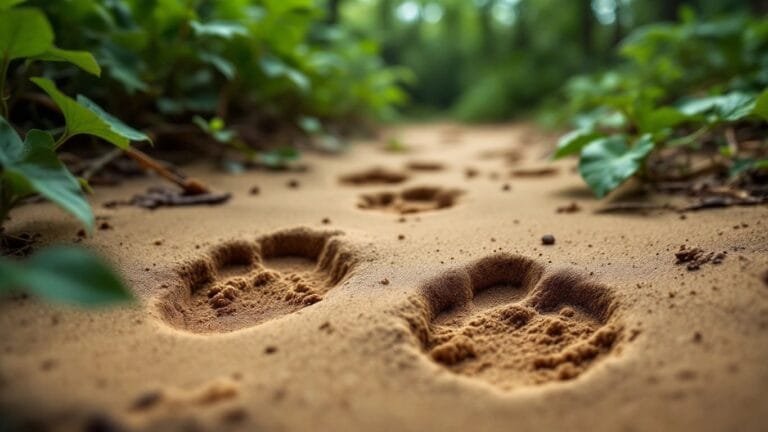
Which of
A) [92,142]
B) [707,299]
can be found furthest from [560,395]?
[92,142]

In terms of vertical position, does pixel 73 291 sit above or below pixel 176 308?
above

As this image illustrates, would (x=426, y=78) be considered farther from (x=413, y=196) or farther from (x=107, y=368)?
(x=107, y=368)

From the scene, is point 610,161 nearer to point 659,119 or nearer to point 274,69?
point 659,119

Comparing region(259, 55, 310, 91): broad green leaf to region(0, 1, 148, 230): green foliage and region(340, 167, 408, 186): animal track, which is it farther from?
region(0, 1, 148, 230): green foliage

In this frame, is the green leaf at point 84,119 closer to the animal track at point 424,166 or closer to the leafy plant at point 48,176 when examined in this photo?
the leafy plant at point 48,176

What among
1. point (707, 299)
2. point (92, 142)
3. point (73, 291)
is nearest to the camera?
point (73, 291)

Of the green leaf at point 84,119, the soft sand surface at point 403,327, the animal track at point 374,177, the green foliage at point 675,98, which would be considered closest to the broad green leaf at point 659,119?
the green foliage at point 675,98

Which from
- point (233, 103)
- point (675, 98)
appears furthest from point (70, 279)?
point (675, 98)
